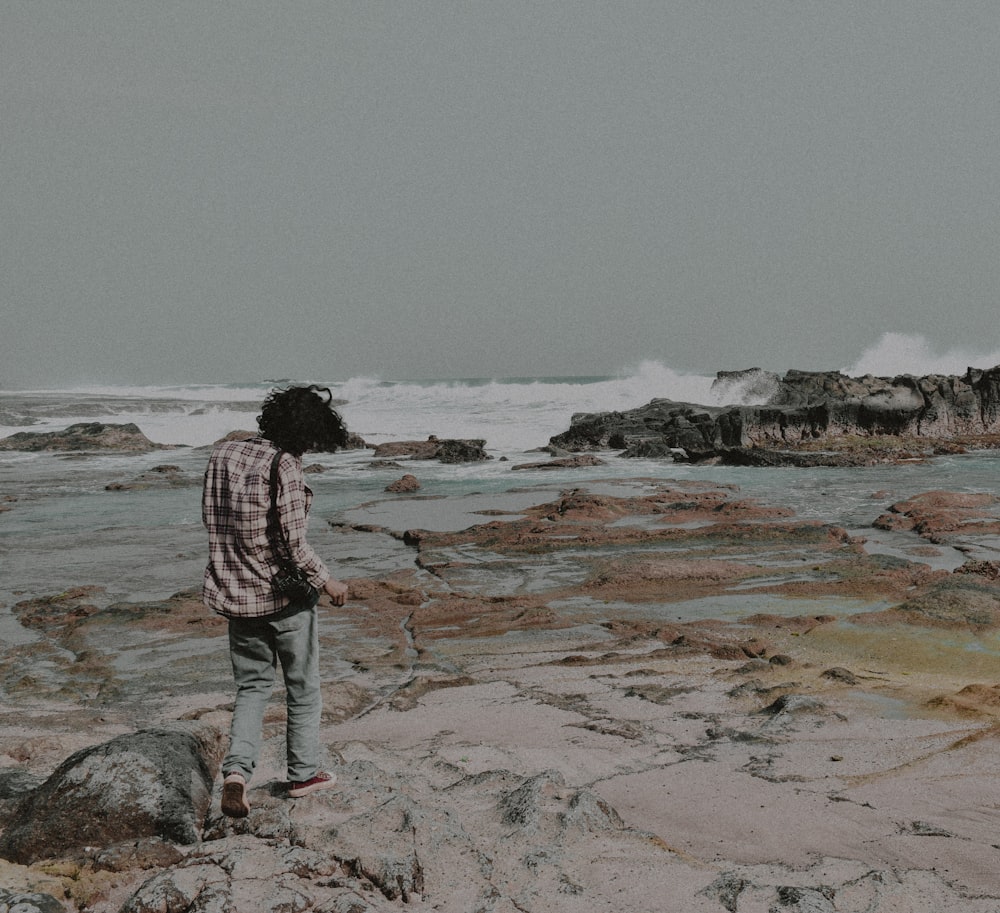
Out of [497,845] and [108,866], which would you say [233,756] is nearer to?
[108,866]

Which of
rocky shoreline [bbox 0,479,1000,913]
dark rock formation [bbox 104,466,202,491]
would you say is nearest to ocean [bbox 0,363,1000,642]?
dark rock formation [bbox 104,466,202,491]

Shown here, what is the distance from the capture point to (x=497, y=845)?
3102mm

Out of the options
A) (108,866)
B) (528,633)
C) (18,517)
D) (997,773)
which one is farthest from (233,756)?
(18,517)

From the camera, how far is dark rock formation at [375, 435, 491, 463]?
27.1 m

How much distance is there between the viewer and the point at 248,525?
3.30 meters

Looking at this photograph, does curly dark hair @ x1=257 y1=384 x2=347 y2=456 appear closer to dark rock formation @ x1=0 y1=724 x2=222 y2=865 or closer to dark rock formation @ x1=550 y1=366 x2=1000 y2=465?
dark rock formation @ x1=0 y1=724 x2=222 y2=865

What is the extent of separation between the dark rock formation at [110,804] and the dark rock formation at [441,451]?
76.3ft

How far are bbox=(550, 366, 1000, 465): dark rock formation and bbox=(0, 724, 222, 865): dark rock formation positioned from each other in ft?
75.1

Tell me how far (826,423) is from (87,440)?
27577 mm

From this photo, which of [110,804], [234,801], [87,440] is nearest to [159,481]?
[87,440]

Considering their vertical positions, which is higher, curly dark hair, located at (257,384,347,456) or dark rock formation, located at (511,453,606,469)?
curly dark hair, located at (257,384,347,456)

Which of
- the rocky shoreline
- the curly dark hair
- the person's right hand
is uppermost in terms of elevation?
the curly dark hair

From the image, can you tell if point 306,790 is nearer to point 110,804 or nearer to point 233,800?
point 233,800

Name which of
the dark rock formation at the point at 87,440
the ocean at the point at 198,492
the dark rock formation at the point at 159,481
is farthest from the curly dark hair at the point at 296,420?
the dark rock formation at the point at 87,440
